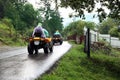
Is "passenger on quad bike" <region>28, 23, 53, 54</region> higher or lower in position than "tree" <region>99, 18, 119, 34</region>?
higher

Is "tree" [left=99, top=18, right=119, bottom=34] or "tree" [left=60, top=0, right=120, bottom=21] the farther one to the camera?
"tree" [left=99, top=18, right=119, bottom=34]

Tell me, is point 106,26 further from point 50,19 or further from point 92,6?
point 92,6

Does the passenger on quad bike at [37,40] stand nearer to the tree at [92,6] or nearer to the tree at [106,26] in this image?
the tree at [92,6]

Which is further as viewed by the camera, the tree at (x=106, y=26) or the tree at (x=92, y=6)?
the tree at (x=106, y=26)

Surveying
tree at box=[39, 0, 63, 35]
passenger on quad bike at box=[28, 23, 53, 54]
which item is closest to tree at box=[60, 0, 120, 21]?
Answer: passenger on quad bike at box=[28, 23, 53, 54]

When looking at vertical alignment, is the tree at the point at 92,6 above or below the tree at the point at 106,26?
above

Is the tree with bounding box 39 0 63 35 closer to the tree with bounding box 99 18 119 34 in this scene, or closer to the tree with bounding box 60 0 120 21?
the tree with bounding box 99 18 119 34

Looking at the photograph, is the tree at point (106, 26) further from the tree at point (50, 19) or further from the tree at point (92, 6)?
the tree at point (92, 6)

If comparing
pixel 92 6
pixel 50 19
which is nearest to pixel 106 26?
pixel 50 19

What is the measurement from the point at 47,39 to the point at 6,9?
2134 inches

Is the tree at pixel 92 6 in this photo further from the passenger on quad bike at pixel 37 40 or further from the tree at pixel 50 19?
the tree at pixel 50 19

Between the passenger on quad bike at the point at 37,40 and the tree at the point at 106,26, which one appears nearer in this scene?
the passenger on quad bike at the point at 37,40

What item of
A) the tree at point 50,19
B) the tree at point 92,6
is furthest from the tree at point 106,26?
the tree at point 92,6

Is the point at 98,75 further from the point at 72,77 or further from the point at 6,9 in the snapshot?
the point at 6,9
